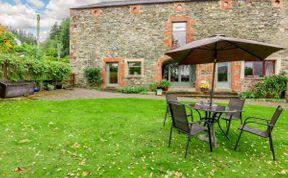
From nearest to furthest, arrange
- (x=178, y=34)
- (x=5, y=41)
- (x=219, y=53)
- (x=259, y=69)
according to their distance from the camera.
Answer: (x=219, y=53) < (x=259, y=69) < (x=5, y=41) < (x=178, y=34)

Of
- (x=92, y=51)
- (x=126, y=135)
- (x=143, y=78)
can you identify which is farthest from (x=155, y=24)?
(x=126, y=135)

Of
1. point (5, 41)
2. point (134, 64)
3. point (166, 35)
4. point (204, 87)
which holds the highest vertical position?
point (166, 35)

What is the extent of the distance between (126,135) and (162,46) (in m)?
9.98

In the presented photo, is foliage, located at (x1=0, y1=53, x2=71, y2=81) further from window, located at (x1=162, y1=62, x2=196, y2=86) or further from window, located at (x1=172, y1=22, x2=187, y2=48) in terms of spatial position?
window, located at (x1=172, y1=22, x2=187, y2=48)

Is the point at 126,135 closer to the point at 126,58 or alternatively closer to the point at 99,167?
the point at 99,167

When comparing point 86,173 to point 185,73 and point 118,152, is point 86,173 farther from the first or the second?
point 185,73

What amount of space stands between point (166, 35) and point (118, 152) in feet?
→ 36.4

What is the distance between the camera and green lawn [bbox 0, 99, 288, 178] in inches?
104

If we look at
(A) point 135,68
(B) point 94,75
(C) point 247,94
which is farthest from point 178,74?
(B) point 94,75

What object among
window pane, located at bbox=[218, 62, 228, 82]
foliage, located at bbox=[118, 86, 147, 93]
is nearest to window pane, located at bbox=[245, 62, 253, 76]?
window pane, located at bbox=[218, 62, 228, 82]

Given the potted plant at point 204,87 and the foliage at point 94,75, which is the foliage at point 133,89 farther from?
the potted plant at point 204,87

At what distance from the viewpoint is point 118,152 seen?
325 centimetres

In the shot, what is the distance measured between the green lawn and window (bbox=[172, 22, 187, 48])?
9021 mm

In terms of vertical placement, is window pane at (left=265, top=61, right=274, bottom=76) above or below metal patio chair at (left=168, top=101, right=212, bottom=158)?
above
